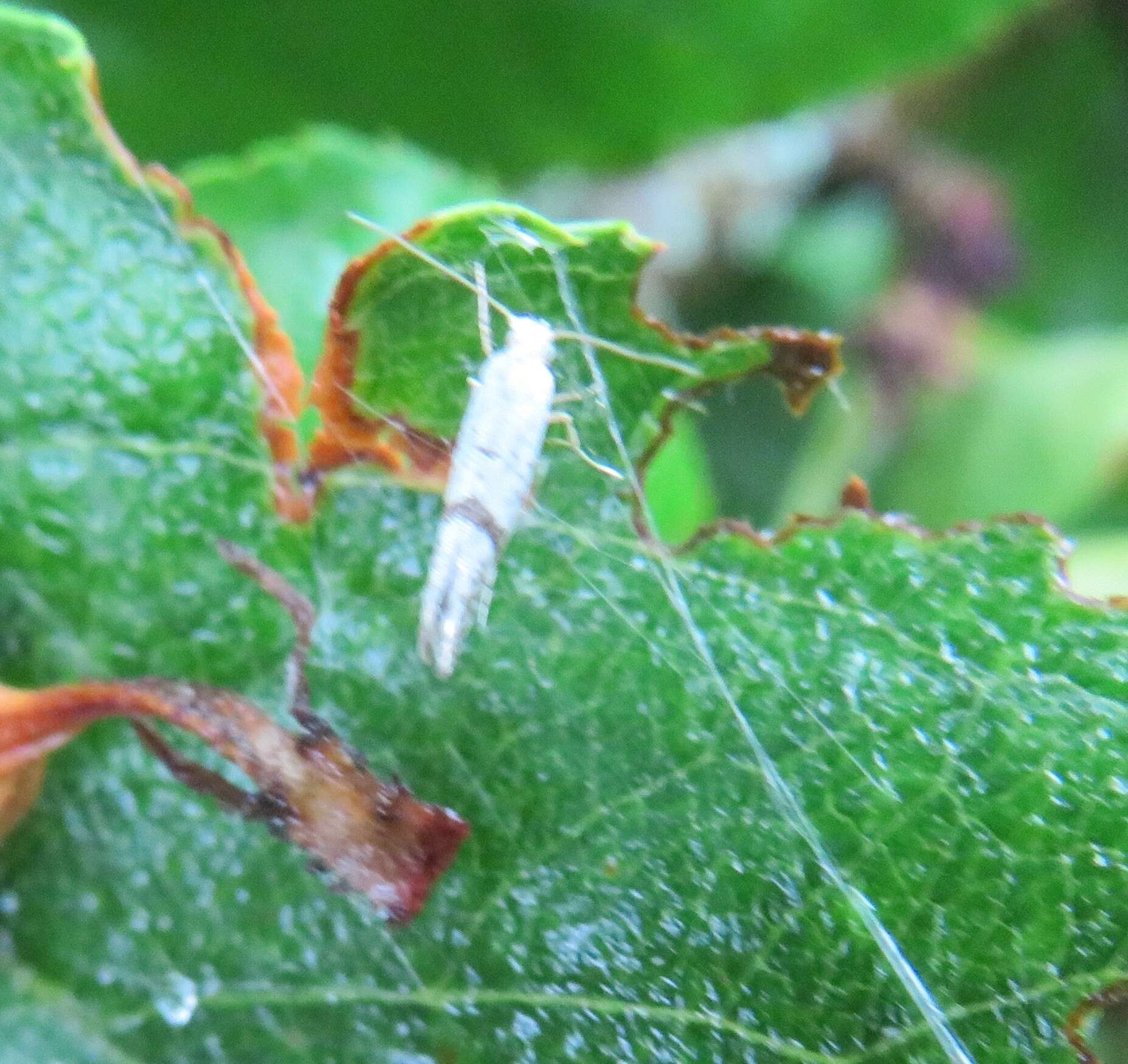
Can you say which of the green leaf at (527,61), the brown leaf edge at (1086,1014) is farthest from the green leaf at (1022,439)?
the brown leaf edge at (1086,1014)

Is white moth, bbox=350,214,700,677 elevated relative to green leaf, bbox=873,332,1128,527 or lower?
lower

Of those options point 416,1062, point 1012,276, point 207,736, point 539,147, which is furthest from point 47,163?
point 1012,276

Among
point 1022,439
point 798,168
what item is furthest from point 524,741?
point 798,168

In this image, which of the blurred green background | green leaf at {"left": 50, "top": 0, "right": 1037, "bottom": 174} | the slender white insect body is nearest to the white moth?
the slender white insect body

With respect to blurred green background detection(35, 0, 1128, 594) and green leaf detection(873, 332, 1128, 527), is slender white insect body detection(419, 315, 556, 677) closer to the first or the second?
blurred green background detection(35, 0, 1128, 594)

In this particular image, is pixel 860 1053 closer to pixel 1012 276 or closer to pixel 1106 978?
pixel 1106 978

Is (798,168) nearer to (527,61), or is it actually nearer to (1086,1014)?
(527,61)

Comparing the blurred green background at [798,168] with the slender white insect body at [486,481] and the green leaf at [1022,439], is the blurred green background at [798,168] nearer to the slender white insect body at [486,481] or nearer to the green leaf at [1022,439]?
the green leaf at [1022,439]
